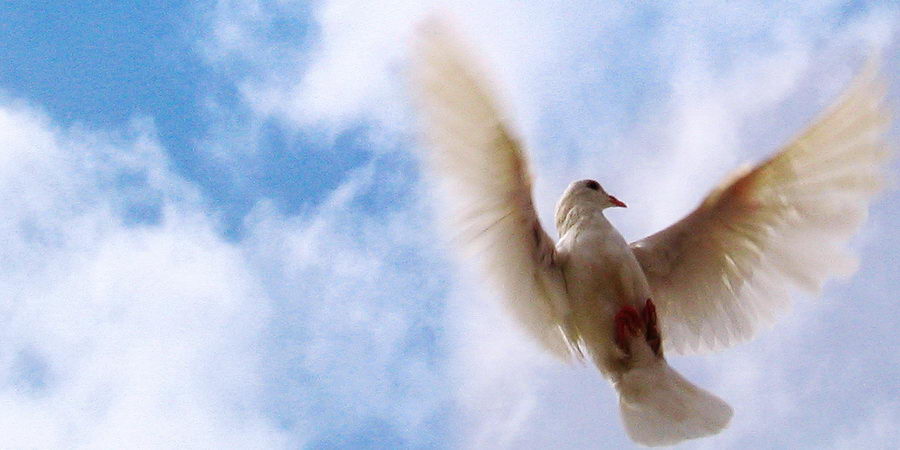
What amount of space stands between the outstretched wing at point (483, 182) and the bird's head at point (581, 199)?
19cm

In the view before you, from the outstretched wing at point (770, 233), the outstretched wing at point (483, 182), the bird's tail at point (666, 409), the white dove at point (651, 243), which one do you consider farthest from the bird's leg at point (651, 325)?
the outstretched wing at point (770, 233)

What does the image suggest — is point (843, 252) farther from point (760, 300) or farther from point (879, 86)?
point (879, 86)

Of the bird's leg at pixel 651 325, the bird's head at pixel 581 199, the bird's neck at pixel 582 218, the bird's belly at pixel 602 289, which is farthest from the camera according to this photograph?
the bird's head at pixel 581 199

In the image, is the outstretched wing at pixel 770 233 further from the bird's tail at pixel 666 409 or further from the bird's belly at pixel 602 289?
the bird's tail at pixel 666 409

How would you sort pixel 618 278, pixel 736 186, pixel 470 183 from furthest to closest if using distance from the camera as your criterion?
pixel 736 186
pixel 470 183
pixel 618 278

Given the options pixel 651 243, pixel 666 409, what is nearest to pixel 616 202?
pixel 651 243

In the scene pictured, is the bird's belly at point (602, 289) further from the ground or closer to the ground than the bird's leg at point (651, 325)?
further from the ground

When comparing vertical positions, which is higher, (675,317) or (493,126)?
(493,126)

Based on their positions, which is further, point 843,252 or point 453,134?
point 843,252

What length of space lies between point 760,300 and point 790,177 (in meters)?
Answer: 0.77

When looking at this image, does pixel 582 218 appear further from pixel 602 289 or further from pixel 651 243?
pixel 651 243

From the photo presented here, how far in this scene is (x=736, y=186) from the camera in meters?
5.75

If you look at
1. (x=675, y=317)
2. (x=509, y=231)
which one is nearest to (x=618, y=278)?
(x=509, y=231)

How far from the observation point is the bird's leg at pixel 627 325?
16.7ft
